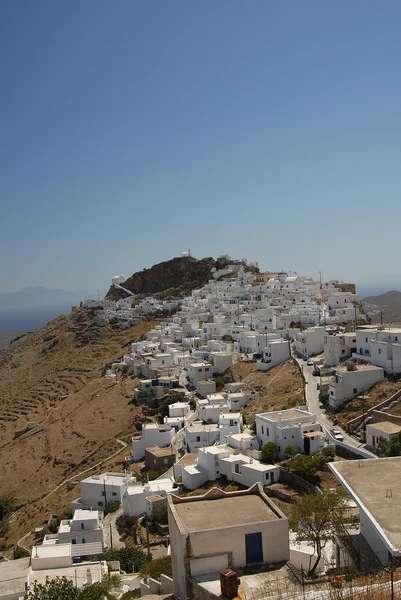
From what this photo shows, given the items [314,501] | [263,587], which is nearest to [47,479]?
[314,501]

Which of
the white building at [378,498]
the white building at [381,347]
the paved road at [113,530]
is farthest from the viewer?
the white building at [381,347]

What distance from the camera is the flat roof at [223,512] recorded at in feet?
33.4

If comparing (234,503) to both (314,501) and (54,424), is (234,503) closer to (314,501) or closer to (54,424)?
(314,501)

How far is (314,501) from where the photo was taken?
13531mm

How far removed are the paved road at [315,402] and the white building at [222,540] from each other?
42.6 feet

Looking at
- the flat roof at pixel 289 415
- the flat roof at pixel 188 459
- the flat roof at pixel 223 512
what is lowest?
the flat roof at pixel 188 459

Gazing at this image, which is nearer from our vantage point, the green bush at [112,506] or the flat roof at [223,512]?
the flat roof at [223,512]

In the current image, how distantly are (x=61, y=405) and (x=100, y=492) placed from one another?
927 inches

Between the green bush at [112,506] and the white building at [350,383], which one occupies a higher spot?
the white building at [350,383]

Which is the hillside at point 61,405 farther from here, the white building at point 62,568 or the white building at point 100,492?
the white building at point 62,568

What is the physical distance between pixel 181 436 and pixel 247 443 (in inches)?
291

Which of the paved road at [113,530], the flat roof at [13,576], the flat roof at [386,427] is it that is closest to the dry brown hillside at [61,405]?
the paved road at [113,530]

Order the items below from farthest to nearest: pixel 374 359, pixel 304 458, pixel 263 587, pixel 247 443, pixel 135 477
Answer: pixel 374 359 → pixel 135 477 → pixel 247 443 → pixel 304 458 → pixel 263 587

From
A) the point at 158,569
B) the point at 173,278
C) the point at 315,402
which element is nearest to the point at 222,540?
the point at 158,569
